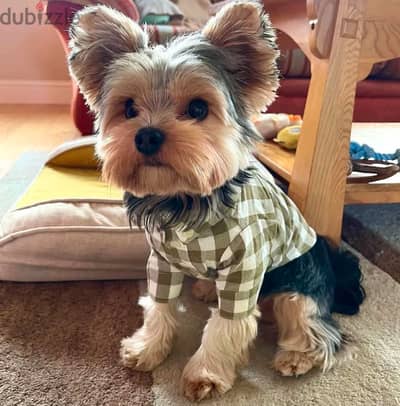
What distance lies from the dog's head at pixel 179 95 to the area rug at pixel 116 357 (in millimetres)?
457

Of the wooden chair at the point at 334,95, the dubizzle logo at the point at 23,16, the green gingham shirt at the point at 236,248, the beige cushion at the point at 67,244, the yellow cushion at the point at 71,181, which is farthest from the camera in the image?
the dubizzle logo at the point at 23,16

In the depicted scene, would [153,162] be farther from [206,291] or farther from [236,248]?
[206,291]

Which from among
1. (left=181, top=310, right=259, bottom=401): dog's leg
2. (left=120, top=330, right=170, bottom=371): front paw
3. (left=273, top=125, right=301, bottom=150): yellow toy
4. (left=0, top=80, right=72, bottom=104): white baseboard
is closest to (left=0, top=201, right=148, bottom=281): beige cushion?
(left=120, top=330, right=170, bottom=371): front paw

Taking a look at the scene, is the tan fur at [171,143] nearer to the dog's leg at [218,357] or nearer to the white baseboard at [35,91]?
the dog's leg at [218,357]

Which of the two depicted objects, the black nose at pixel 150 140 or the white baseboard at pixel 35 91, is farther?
the white baseboard at pixel 35 91

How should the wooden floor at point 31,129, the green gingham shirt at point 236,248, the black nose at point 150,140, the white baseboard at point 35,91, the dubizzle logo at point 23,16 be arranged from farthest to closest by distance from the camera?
1. the white baseboard at point 35,91
2. the dubizzle logo at point 23,16
3. the wooden floor at point 31,129
4. the green gingham shirt at point 236,248
5. the black nose at point 150,140

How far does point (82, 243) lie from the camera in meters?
1.34

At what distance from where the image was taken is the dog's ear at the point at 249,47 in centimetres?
92

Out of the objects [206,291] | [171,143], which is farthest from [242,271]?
[206,291]

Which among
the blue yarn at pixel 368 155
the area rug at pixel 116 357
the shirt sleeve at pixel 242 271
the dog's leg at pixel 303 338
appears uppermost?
the blue yarn at pixel 368 155

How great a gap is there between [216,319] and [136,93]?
20.8 inches

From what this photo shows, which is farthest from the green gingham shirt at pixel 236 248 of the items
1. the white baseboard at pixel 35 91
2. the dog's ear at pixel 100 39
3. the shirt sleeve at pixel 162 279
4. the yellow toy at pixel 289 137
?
the white baseboard at pixel 35 91

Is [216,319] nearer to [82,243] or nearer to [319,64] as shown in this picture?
[82,243]

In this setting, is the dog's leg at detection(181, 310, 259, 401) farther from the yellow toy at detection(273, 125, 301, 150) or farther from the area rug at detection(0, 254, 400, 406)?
the yellow toy at detection(273, 125, 301, 150)
